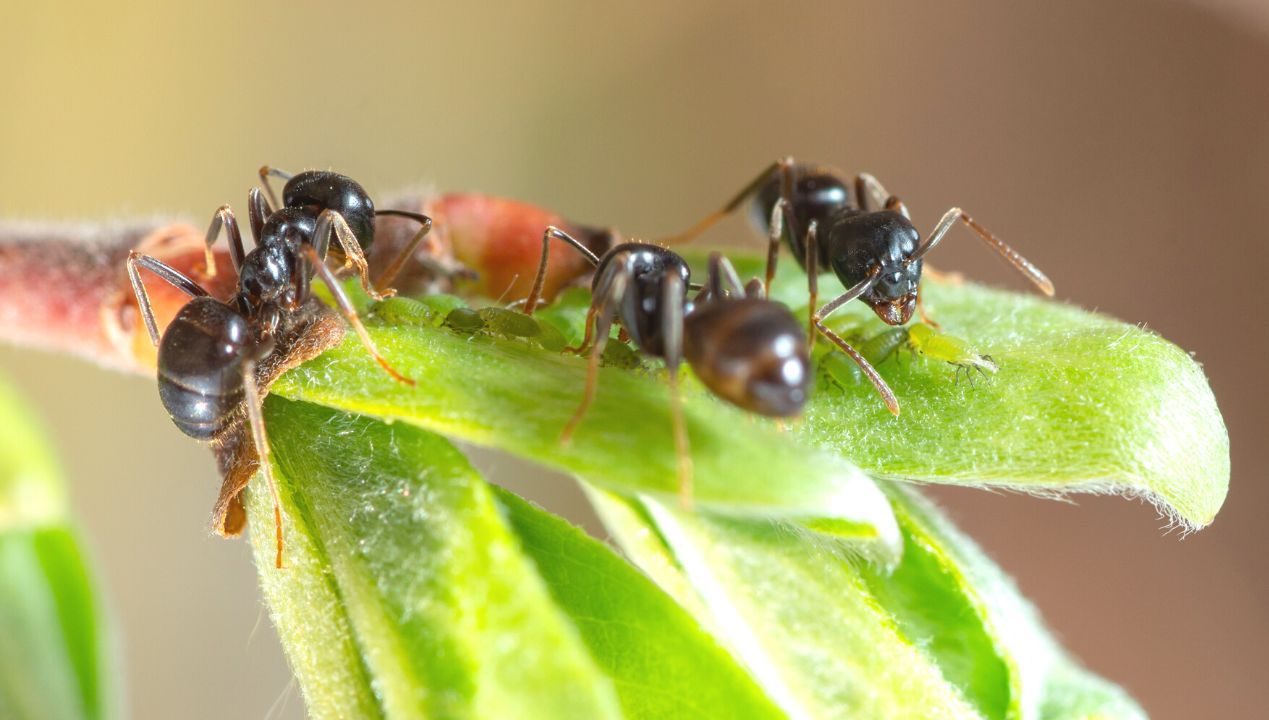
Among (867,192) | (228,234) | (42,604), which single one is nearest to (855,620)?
(228,234)

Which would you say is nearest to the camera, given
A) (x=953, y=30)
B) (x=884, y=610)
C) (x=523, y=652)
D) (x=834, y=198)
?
(x=523, y=652)

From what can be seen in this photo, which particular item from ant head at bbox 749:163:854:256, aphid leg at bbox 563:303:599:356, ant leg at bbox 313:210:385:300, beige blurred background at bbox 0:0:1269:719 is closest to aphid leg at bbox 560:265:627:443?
aphid leg at bbox 563:303:599:356

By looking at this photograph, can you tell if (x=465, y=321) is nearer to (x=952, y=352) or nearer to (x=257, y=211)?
(x=952, y=352)

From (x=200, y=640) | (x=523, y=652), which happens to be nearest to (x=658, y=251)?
(x=523, y=652)

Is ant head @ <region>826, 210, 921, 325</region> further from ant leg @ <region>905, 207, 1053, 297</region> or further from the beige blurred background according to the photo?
the beige blurred background

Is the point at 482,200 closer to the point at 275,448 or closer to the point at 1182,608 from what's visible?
the point at 275,448

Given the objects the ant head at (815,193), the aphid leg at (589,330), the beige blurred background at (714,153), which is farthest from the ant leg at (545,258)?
the beige blurred background at (714,153)
